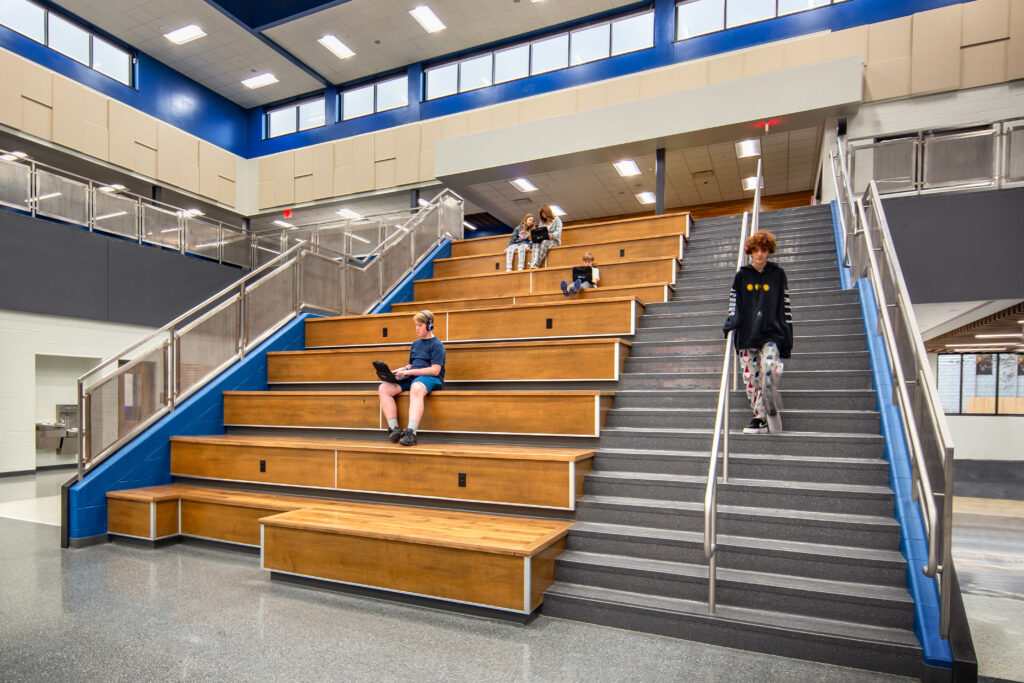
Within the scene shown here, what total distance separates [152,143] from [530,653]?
13.9 metres

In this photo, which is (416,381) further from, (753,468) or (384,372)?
(753,468)

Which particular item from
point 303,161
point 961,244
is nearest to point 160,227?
point 303,161

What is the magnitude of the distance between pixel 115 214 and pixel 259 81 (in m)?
6.59

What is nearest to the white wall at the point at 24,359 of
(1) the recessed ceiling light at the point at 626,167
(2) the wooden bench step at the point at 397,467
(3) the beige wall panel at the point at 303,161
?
(2) the wooden bench step at the point at 397,467

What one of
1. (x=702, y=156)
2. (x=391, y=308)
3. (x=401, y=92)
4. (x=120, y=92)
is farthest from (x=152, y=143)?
(x=702, y=156)

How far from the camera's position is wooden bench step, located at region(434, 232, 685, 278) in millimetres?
7922

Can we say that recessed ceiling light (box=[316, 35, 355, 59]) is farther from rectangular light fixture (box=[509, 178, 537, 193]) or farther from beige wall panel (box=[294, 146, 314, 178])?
rectangular light fixture (box=[509, 178, 537, 193])

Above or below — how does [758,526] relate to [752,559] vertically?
above

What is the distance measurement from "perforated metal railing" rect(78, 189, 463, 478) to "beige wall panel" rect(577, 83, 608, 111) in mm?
4675

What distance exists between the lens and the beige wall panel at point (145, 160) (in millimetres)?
12656

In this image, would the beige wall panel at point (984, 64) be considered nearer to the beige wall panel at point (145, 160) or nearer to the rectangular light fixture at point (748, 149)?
the rectangular light fixture at point (748, 149)

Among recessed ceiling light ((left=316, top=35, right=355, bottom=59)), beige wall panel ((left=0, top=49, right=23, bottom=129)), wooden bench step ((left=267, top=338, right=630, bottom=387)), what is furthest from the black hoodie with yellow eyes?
recessed ceiling light ((left=316, top=35, right=355, bottom=59))

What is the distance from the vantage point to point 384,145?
14008mm

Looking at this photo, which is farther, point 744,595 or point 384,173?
point 384,173
